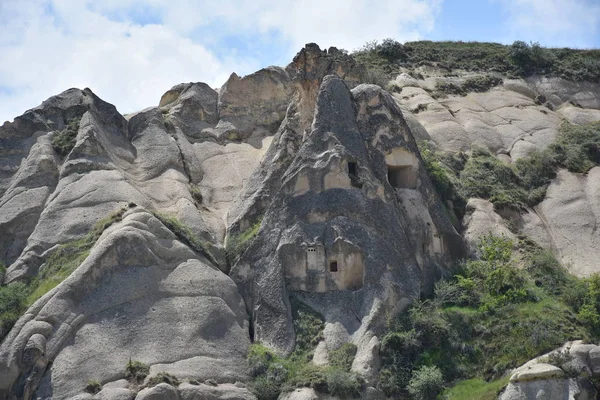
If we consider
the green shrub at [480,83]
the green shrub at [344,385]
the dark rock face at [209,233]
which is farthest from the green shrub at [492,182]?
the green shrub at [344,385]

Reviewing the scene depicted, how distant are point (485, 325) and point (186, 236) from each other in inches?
496

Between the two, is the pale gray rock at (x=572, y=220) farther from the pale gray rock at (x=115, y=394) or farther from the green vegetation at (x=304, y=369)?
the pale gray rock at (x=115, y=394)

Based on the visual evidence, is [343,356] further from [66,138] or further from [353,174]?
[66,138]

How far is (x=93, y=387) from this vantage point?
1342 inches

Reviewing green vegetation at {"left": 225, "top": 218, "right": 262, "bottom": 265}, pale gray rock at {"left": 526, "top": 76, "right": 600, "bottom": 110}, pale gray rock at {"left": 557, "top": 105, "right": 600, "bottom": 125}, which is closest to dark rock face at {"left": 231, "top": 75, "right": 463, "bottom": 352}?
green vegetation at {"left": 225, "top": 218, "right": 262, "bottom": 265}

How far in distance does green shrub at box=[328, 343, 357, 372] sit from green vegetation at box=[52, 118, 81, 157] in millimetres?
17924

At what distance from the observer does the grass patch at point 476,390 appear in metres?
35.4

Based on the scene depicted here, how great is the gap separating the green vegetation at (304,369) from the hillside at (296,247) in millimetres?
99

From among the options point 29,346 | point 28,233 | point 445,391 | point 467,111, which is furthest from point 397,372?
point 467,111

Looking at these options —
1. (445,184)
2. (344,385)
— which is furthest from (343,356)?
(445,184)

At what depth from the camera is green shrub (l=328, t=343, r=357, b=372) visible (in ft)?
121

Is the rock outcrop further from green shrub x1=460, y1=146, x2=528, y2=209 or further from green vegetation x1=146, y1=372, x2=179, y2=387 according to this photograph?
green shrub x1=460, y1=146, x2=528, y2=209

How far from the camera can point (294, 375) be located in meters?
37.0

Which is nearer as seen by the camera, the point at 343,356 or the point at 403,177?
the point at 343,356
